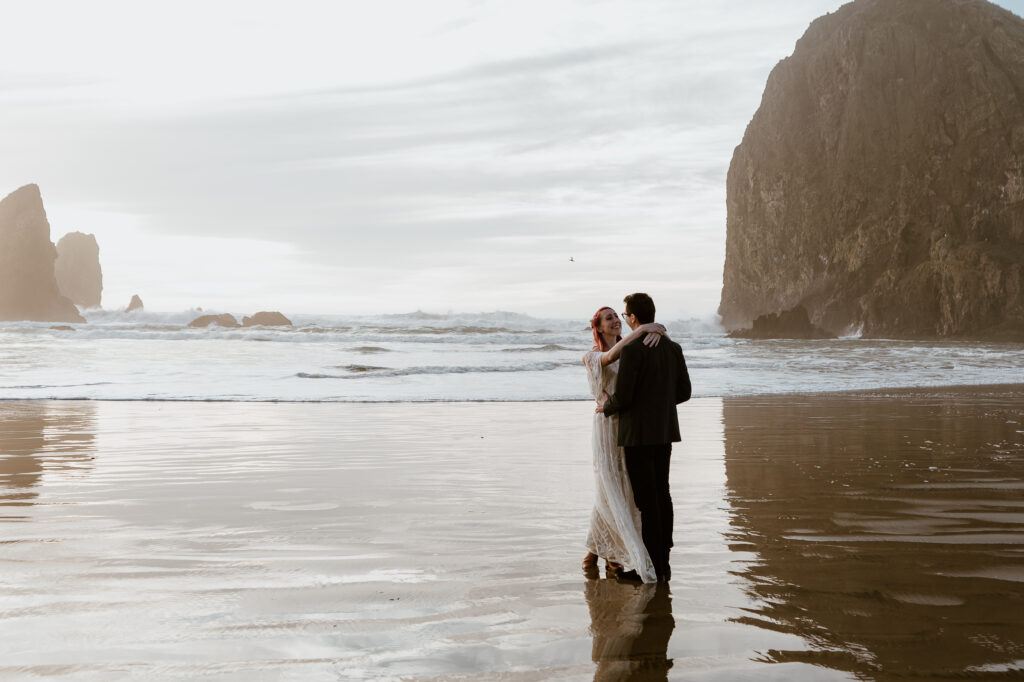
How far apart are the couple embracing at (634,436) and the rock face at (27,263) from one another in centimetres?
11804

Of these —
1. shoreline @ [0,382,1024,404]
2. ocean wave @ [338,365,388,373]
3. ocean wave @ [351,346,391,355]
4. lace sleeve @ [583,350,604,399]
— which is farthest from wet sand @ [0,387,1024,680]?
ocean wave @ [351,346,391,355]

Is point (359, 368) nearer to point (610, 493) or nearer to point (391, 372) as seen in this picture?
point (391, 372)

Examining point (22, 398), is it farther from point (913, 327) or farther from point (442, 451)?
point (913, 327)

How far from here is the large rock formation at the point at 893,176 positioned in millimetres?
71812

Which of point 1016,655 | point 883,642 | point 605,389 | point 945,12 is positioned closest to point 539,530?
point 605,389

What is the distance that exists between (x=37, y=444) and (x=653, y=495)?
8304 millimetres

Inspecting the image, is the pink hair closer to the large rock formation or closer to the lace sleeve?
the lace sleeve

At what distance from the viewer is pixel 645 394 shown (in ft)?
15.5

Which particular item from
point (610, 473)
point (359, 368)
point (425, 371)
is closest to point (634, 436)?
point (610, 473)

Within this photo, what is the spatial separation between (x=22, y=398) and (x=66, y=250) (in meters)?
183

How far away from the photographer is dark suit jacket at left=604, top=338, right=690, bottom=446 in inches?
183

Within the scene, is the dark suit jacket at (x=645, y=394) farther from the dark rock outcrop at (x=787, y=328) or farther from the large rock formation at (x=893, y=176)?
the large rock formation at (x=893, y=176)

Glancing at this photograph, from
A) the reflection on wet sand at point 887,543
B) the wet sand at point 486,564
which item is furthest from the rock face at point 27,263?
the reflection on wet sand at point 887,543

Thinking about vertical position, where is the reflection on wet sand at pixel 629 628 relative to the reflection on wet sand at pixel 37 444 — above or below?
below
